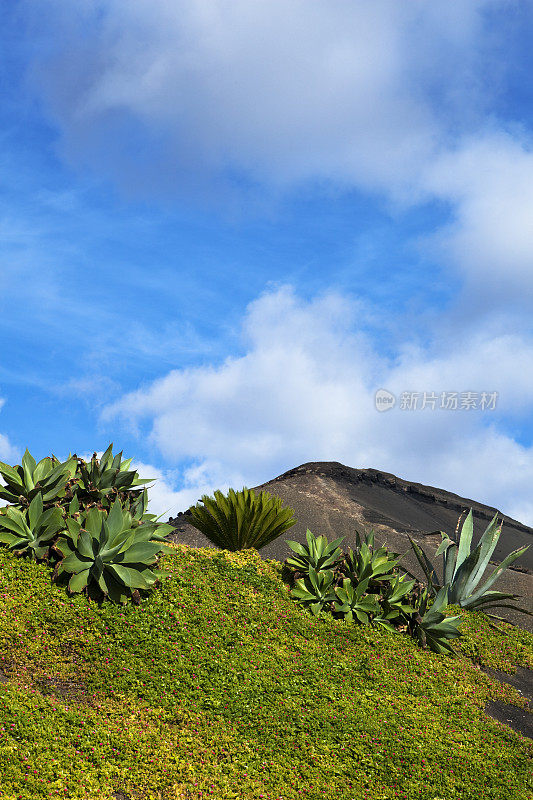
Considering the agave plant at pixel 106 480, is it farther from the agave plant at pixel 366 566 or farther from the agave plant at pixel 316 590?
the agave plant at pixel 366 566

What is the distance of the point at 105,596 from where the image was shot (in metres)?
7.82

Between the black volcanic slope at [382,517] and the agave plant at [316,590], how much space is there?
9.89 ft

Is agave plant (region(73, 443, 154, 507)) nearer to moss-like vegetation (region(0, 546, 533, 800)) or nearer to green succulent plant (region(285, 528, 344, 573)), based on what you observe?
moss-like vegetation (region(0, 546, 533, 800))

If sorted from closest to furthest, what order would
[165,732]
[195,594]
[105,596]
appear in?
[165,732], [105,596], [195,594]

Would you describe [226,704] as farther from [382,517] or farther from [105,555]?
[382,517]

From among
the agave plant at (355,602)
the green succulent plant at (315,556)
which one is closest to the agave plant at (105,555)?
the green succulent plant at (315,556)

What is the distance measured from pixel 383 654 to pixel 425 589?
1642 millimetres

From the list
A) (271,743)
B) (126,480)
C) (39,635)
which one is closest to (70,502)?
(126,480)

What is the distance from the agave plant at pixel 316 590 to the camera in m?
9.20

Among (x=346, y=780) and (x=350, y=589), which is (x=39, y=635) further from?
(x=350, y=589)

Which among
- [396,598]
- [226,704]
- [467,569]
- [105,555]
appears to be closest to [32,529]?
[105,555]

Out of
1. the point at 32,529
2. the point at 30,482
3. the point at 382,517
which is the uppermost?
the point at 382,517

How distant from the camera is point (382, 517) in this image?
19406 millimetres

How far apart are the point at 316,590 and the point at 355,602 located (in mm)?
592
